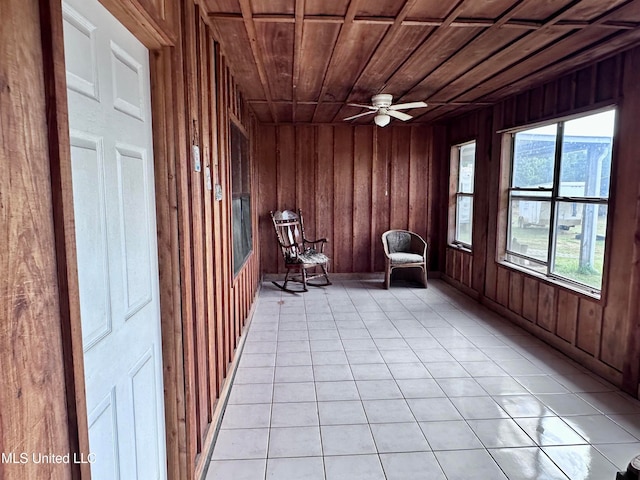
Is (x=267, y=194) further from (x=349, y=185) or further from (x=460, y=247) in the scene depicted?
(x=460, y=247)

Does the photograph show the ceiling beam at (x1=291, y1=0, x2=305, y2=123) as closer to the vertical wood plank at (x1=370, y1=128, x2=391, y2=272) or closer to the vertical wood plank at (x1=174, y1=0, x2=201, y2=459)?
the vertical wood plank at (x1=174, y1=0, x2=201, y2=459)

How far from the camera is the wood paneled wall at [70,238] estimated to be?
2.22 feet

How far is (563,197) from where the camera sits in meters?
3.60

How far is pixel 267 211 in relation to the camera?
6.22m

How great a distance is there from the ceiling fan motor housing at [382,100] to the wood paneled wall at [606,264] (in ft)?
4.65

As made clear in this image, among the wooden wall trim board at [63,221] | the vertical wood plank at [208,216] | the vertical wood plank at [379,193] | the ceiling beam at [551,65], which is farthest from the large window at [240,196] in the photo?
the wooden wall trim board at [63,221]

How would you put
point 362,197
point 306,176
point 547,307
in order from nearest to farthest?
1. point 547,307
2. point 306,176
3. point 362,197

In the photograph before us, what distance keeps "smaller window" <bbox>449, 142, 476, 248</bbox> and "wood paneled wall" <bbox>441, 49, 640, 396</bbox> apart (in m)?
0.88

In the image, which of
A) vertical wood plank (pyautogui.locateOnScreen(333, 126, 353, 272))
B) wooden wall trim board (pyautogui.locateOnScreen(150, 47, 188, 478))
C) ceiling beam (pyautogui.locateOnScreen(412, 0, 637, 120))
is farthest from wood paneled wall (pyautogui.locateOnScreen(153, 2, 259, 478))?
vertical wood plank (pyautogui.locateOnScreen(333, 126, 353, 272))

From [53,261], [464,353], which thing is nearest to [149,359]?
[53,261]

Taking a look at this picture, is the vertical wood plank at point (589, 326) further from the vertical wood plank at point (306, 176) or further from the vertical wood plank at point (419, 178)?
the vertical wood plank at point (306, 176)

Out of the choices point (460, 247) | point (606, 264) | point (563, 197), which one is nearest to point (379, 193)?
point (460, 247)

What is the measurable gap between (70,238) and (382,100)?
3.65 m

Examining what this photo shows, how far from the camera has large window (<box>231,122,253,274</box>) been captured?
3.47 metres
